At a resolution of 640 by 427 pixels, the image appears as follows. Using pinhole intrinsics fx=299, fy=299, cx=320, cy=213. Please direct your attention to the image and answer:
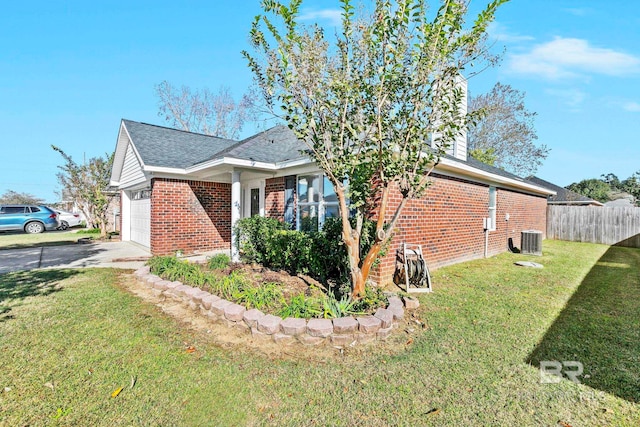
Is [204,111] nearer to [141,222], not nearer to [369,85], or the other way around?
[141,222]

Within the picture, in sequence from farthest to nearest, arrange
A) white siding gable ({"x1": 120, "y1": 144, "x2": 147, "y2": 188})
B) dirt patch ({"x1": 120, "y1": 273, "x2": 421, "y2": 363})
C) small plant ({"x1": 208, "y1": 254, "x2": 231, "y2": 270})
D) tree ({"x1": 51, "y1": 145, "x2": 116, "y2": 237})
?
tree ({"x1": 51, "y1": 145, "x2": 116, "y2": 237}) < white siding gable ({"x1": 120, "y1": 144, "x2": 147, "y2": 188}) < small plant ({"x1": 208, "y1": 254, "x2": 231, "y2": 270}) < dirt patch ({"x1": 120, "y1": 273, "x2": 421, "y2": 363})

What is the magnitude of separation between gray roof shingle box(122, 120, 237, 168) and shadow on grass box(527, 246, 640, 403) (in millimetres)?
9024

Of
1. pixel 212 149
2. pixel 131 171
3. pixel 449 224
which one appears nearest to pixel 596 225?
pixel 449 224

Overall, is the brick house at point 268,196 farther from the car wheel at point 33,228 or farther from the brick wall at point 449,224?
the car wheel at point 33,228

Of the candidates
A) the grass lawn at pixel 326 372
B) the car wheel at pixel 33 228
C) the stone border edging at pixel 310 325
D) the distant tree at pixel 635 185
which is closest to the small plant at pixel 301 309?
the stone border edging at pixel 310 325

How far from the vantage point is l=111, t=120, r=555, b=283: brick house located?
6957 millimetres

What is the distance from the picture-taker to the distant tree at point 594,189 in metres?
39.5

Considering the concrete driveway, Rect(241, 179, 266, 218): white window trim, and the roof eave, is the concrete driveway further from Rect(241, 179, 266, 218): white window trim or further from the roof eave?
the roof eave

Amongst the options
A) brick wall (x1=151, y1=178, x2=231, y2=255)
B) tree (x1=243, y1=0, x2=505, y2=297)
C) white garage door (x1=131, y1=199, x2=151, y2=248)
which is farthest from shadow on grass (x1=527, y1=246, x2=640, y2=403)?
white garage door (x1=131, y1=199, x2=151, y2=248)

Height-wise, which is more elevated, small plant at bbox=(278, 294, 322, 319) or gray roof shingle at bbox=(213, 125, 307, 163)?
gray roof shingle at bbox=(213, 125, 307, 163)

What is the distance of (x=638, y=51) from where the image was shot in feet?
26.4

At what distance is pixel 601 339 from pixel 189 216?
9636 mm

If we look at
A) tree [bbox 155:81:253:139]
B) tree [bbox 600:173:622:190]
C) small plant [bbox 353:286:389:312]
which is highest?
tree [bbox 155:81:253:139]

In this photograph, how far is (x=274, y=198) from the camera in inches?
324
